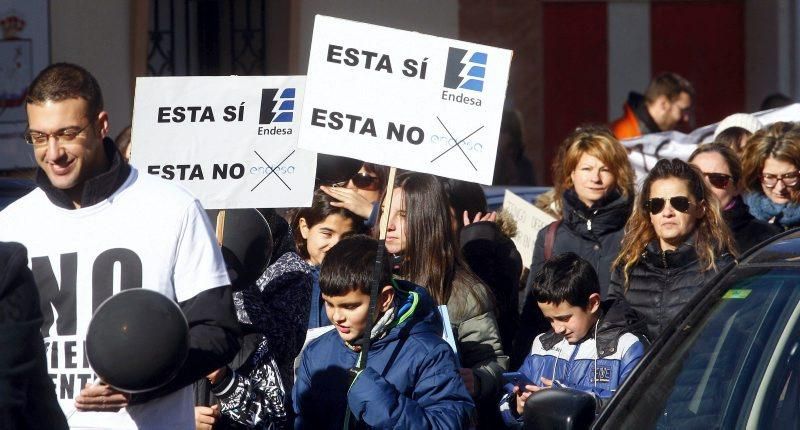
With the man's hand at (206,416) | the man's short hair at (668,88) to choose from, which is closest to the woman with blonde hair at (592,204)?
the man's hand at (206,416)

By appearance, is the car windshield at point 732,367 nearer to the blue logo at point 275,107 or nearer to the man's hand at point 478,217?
the blue logo at point 275,107

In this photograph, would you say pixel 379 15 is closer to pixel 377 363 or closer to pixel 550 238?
pixel 550 238

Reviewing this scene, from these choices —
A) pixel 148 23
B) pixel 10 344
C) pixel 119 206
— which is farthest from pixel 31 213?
pixel 148 23

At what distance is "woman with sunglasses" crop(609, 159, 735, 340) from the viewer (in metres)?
5.41

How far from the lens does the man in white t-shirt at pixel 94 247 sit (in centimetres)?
376

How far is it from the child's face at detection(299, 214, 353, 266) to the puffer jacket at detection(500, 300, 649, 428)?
907 millimetres

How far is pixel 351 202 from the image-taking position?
5.70 m

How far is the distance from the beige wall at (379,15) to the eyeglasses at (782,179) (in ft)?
15.6

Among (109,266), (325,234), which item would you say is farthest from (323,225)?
(109,266)

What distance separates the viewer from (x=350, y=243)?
4.67 metres

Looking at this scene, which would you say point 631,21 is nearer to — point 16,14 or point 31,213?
point 16,14

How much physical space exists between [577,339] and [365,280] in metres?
1.08

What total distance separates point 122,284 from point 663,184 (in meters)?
2.67

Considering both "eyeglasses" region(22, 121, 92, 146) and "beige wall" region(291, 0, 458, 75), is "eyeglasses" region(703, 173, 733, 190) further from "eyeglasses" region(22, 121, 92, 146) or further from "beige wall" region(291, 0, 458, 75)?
"beige wall" region(291, 0, 458, 75)
